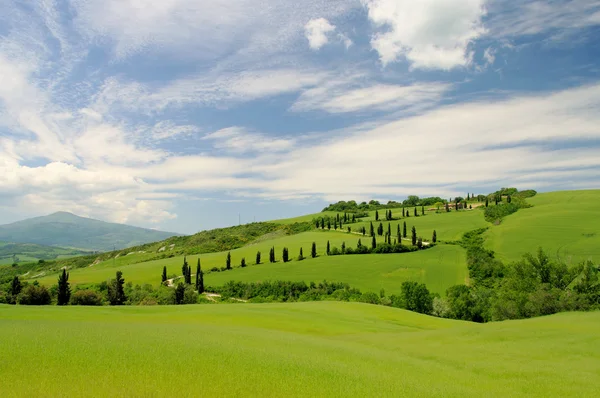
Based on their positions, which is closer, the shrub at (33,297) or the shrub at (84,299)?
the shrub at (33,297)

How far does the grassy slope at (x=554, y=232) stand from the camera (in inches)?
4845

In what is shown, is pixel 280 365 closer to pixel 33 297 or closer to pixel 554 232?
pixel 33 297

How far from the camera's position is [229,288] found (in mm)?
120000

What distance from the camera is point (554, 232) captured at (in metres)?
143

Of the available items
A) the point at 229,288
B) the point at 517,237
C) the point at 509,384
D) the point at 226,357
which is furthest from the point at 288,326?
the point at 517,237

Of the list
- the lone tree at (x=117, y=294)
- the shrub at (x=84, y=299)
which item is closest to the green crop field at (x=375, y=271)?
the lone tree at (x=117, y=294)

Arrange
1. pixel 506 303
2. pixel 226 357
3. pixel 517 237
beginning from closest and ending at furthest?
pixel 226 357
pixel 506 303
pixel 517 237

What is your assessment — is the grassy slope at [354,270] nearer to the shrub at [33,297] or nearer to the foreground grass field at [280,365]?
the shrub at [33,297]

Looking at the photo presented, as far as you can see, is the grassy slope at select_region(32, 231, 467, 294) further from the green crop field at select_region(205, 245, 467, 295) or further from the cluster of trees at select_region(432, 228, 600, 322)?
the cluster of trees at select_region(432, 228, 600, 322)

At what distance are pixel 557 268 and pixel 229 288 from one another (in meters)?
92.2

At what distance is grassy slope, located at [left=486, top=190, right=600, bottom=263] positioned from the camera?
123 meters

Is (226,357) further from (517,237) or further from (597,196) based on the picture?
(597,196)

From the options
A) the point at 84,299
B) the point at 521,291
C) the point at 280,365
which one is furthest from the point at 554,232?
the point at 280,365

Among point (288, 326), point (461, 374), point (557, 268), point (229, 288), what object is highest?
point (461, 374)
